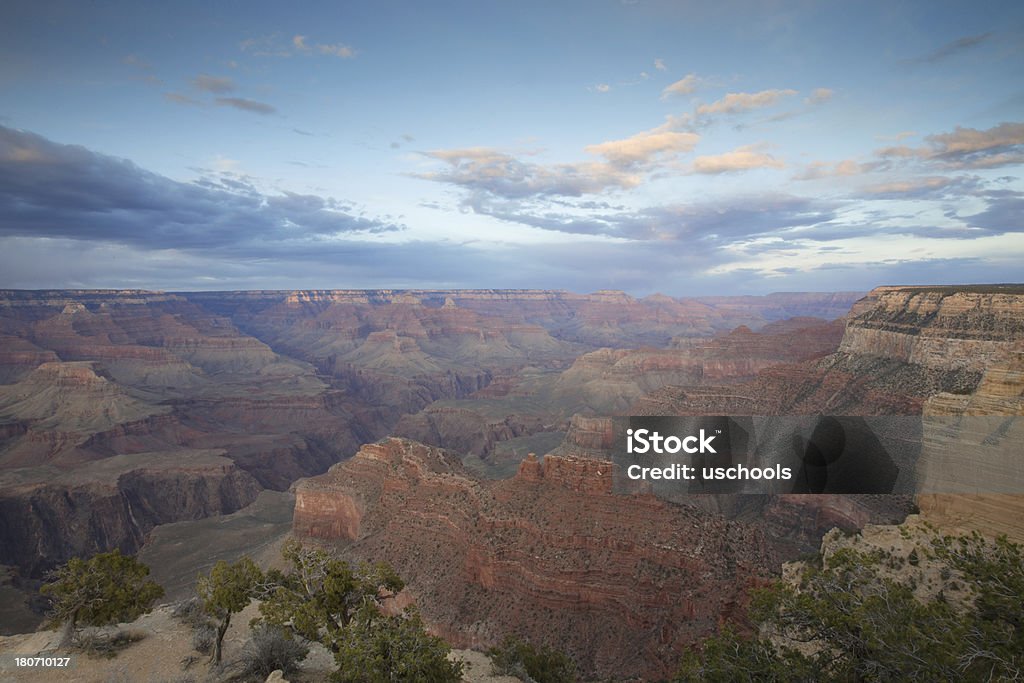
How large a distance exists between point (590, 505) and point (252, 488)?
255ft

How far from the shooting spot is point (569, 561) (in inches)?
1119

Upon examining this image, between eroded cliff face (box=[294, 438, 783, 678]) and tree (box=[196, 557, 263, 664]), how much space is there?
1401cm

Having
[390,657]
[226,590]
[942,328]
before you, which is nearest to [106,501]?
[226,590]

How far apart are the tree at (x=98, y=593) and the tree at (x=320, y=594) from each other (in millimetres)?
5822

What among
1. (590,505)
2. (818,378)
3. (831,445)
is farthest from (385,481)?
(818,378)

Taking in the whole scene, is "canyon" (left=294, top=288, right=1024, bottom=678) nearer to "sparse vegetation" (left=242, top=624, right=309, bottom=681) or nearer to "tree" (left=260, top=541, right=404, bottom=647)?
"tree" (left=260, top=541, right=404, bottom=647)

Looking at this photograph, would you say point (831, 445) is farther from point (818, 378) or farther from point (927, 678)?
point (818, 378)

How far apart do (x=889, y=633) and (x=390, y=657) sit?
12.0 metres

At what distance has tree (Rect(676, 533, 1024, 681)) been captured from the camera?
441 inches

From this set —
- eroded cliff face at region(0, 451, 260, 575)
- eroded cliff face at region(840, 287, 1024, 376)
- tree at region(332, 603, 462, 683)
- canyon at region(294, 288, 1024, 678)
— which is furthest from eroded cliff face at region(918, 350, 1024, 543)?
eroded cliff face at region(0, 451, 260, 575)

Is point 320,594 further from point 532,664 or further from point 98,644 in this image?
point 532,664

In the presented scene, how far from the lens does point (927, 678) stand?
11.3m

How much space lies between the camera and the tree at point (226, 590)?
1697cm

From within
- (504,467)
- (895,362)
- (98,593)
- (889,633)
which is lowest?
(504,467)
